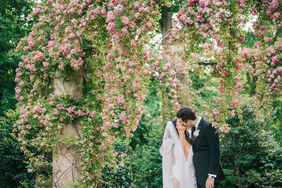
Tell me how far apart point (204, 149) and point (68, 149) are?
286 cm

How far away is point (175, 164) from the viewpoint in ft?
20.3

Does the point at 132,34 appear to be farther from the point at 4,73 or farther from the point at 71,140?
the point at 4,73

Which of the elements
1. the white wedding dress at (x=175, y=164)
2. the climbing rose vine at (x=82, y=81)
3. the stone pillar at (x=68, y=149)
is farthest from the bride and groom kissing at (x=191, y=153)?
the stone pillar at (x=68, y=149)

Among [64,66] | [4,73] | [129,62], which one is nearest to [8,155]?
[64,66]

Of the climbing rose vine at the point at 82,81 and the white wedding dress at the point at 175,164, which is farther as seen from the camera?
the climbing rose vine at the point at 82,81

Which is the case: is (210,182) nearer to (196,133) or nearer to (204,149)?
(204,149)

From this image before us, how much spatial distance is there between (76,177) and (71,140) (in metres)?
0.68

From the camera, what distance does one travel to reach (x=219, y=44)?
5.54 metres

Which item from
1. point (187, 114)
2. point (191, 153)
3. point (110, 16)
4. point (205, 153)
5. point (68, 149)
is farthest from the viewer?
point (68, 149)

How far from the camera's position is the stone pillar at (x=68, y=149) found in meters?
7.65

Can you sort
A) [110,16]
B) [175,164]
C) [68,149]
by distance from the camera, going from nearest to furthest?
[110,16]
[175,164]
[68,149]

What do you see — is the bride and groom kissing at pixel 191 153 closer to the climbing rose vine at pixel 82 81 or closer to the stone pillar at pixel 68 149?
the climbing rose vine at pixel 82 81

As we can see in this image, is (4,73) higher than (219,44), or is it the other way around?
(4,73)

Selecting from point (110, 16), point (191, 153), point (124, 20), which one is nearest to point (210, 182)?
point (191, 153)
